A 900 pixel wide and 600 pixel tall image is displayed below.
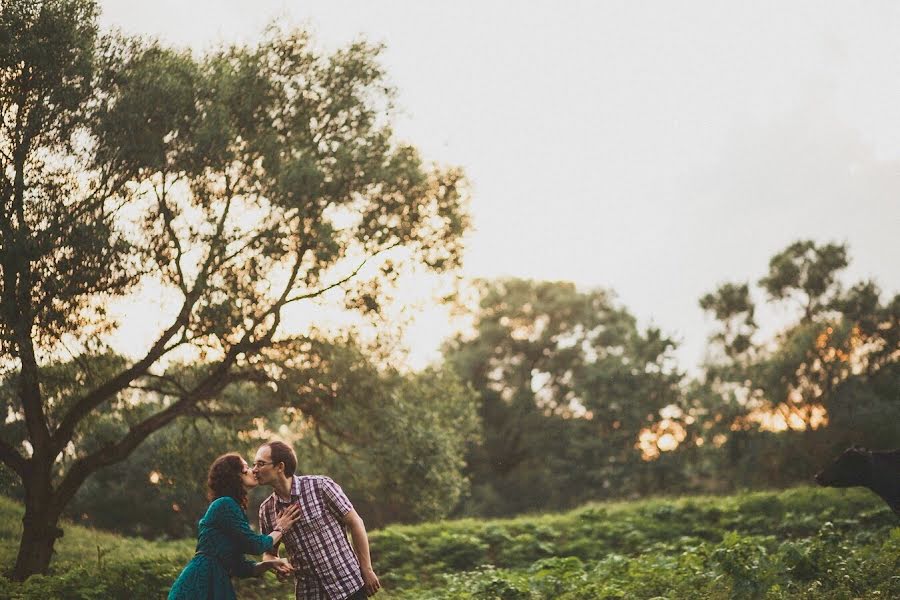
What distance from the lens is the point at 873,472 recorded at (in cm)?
1100

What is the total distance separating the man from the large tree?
8.39m

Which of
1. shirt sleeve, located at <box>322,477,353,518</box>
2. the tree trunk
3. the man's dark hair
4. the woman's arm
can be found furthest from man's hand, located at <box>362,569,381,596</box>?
the tree trunk

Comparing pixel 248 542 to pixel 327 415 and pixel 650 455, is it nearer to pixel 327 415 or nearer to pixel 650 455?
pixel 327 415

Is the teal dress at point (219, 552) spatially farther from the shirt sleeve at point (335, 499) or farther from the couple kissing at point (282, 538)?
the shirt sleeve at point (335, 499)

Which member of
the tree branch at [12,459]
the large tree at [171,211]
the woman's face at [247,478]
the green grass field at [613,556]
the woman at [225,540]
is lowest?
the green grass field at [613,556]

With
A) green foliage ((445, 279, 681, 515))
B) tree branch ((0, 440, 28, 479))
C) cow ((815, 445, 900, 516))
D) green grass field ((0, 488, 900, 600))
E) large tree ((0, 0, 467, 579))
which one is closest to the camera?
green grass field ((0, 488, 900, 600))

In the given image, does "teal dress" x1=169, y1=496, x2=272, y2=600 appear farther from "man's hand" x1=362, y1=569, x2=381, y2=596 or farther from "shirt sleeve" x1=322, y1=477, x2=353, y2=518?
"man's hand" x1=362, y1=569, x2=381, y2=596

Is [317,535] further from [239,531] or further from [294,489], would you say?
[239,531]

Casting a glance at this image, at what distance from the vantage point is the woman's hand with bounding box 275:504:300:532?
5.62m

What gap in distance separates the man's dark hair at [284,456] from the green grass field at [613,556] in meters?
5.78

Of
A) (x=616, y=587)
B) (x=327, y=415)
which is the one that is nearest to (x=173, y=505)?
(x=327, y=415)

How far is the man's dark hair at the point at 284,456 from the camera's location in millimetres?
5781

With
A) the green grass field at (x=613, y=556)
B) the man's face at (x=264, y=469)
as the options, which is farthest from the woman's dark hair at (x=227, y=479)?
the green grass field at (x=613, y=556)

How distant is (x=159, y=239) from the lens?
14344 mm
